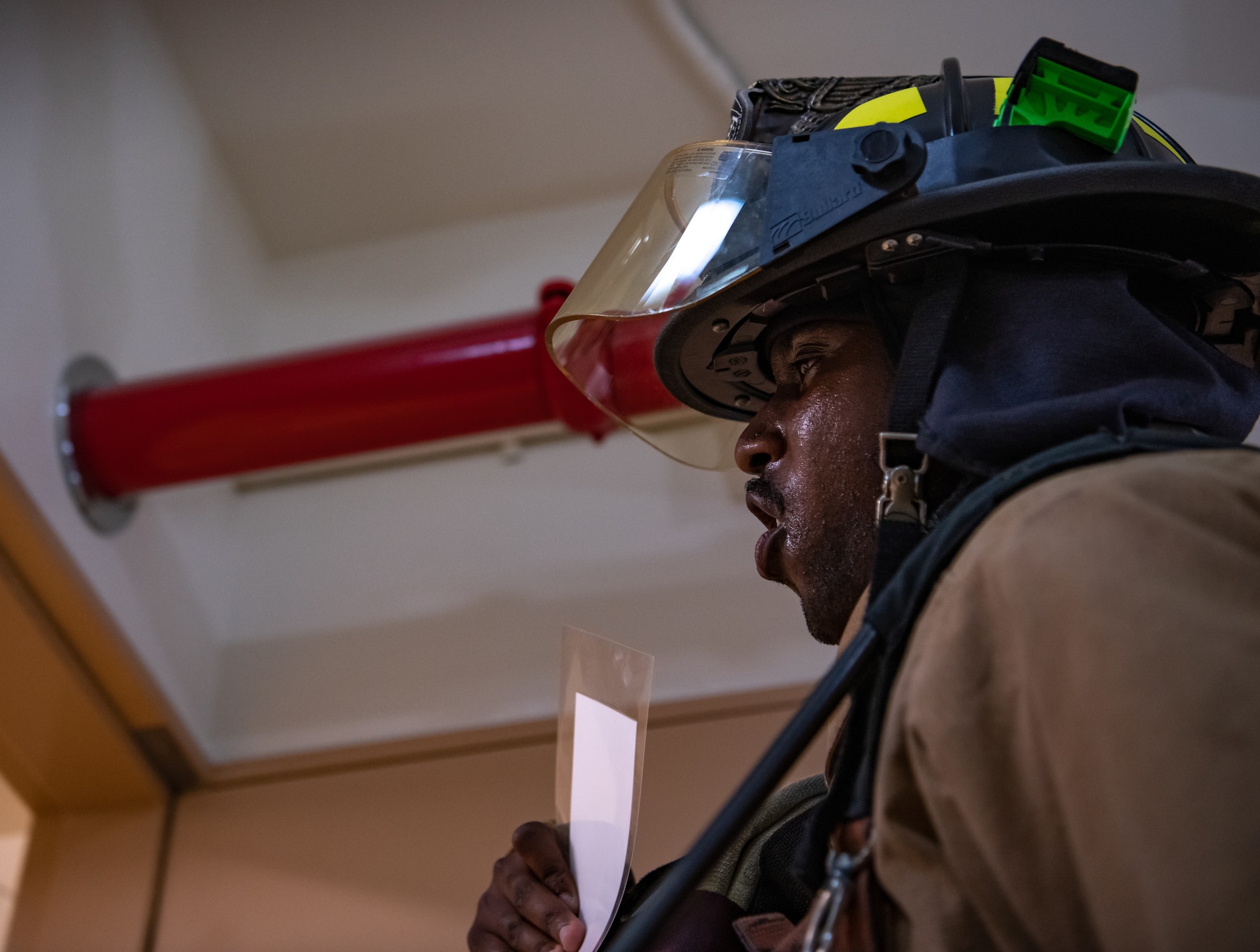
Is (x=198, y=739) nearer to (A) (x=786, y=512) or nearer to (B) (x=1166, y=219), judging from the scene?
(A) (x=786, y=512)

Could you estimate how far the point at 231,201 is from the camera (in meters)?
2.46

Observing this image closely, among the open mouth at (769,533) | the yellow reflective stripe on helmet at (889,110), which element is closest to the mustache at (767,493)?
the open mouth at (769,533)

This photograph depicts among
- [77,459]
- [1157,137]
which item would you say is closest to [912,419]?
[1157,137]

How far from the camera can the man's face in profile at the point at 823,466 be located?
97cm

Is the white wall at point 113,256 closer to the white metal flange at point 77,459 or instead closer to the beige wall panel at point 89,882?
the white metal flange at point 77,459

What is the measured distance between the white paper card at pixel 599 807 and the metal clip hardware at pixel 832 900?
0.79 ft

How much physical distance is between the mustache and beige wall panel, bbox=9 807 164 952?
1353 millimetres

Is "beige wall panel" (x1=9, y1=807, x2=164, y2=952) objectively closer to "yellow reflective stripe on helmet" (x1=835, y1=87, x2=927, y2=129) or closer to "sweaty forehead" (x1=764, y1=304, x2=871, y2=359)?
"sweaty forehead" (x1=764, y1=304, x2=871, y2=359)

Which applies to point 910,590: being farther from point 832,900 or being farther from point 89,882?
point 89,882

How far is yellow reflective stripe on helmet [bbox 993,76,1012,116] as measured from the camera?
1.00 metres

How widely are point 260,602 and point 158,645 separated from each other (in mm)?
296

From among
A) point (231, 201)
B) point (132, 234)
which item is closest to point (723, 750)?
point (132, 234)

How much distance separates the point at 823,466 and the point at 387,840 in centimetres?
113

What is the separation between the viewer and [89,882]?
182cm
